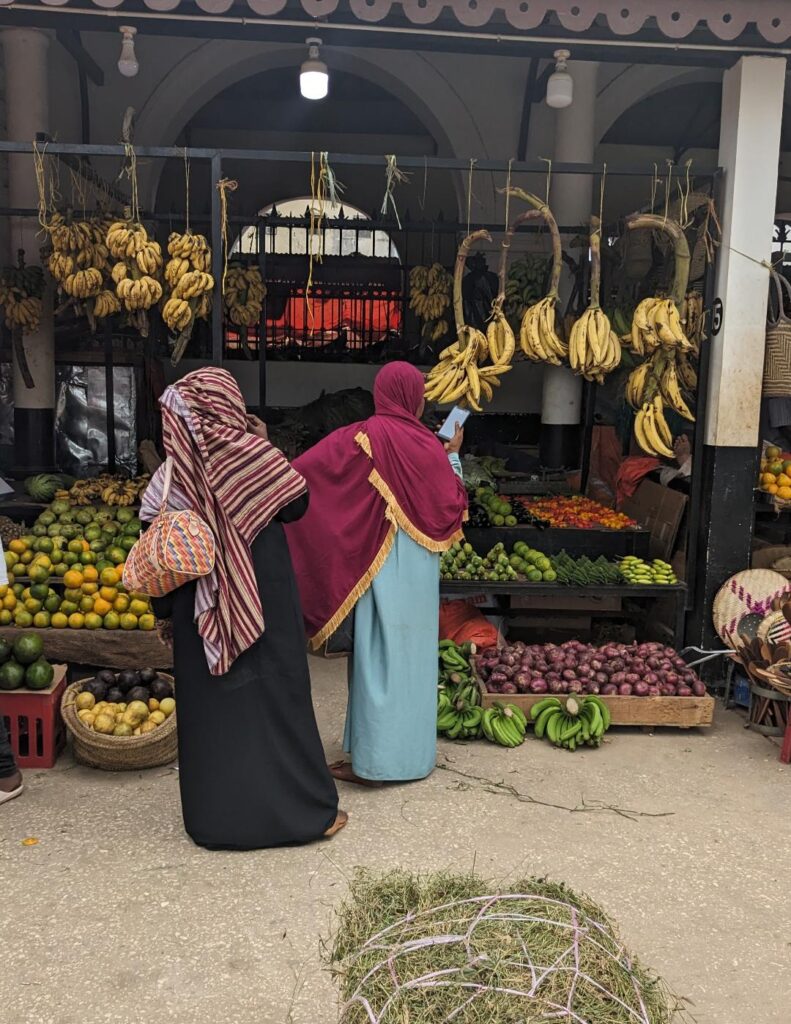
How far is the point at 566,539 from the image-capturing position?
19.9 ft

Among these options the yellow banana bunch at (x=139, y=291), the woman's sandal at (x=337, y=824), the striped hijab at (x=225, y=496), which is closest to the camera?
the striped hijab at (x=225, y=496)

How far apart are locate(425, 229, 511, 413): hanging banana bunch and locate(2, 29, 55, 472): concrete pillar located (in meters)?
4.83

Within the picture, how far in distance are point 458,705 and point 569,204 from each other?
5.86 m

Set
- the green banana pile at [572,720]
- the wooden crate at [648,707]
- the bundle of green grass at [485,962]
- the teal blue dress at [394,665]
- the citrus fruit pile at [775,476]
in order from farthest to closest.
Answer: the citrus fruit pile at [775,476] → the wooden crate at [648,707] → the green banana pile at [572,720] → the teal blue dress at [394,665] → the bundle of green grass at [485,962]

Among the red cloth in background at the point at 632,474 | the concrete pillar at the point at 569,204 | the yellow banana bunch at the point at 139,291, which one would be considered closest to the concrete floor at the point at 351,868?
the yellow banana bunch at the point at 139,291

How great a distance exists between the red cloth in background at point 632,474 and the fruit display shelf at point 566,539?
1277 millimetres

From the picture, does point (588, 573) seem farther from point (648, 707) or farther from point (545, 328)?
point (545, 328)

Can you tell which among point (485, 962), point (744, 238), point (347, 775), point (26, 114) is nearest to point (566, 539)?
point (744, 238)

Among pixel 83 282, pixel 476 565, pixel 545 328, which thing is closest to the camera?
pixel 545 328

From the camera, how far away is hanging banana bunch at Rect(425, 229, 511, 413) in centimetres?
531

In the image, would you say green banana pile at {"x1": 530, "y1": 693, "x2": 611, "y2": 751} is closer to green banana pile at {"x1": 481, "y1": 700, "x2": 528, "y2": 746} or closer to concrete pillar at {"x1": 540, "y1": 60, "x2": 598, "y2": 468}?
green banana pile at {"x1": 481, "y1": 700, "x2": 528, "y2": 746}

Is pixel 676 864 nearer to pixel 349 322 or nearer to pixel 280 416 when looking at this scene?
pixel 280 416

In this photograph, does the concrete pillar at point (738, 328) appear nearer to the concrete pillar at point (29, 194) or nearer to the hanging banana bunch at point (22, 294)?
the hanging banana bunch at point (22, 294)

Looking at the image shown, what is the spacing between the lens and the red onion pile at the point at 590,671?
191 inches
